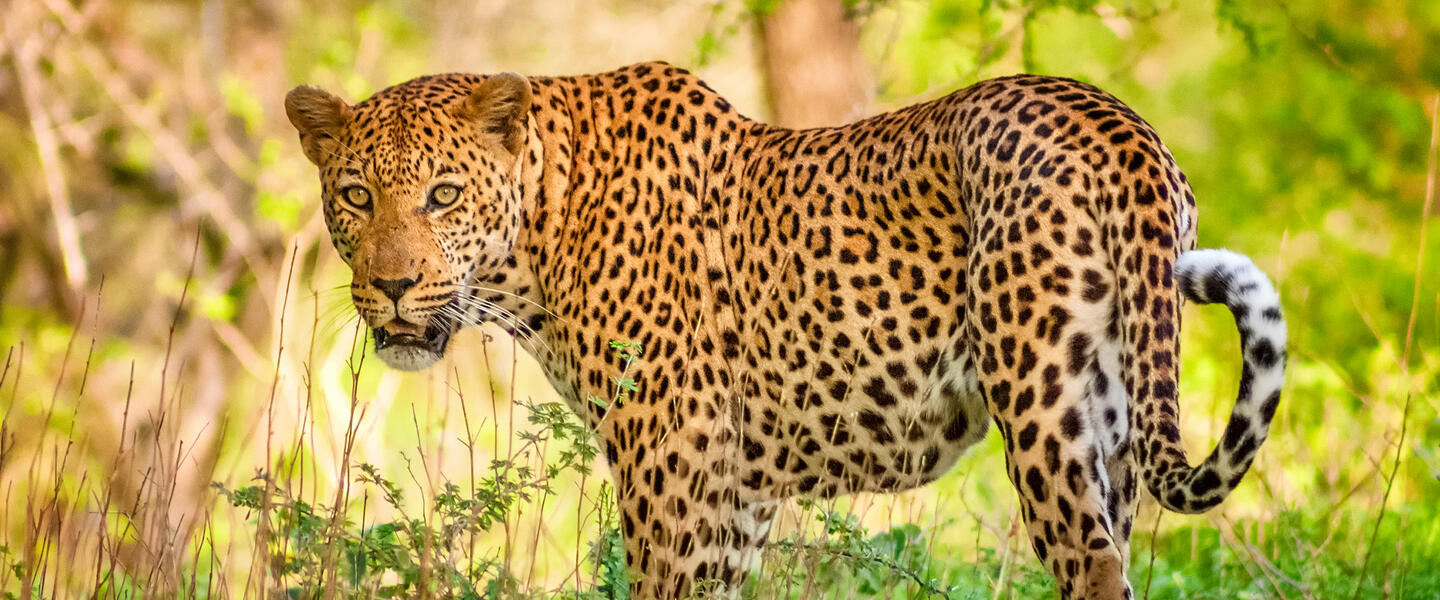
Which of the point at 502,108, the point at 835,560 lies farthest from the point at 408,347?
the point at 835,560

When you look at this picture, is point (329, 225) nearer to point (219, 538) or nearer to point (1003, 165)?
point (1003, 165)

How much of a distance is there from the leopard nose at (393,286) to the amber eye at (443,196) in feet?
1.05

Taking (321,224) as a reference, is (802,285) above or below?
below

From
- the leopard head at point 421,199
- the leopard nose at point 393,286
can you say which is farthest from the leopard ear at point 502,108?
the leopard nose at point 393,286

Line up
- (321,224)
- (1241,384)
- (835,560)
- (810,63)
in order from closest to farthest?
(1241,384)
(835,560)
(810,63)
(321,224)

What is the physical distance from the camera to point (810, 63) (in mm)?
10414

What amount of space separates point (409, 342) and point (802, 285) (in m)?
1.46

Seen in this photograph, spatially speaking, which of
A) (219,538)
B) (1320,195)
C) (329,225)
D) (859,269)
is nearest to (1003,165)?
(859,269)

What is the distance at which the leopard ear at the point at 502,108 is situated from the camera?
5322 millimetres

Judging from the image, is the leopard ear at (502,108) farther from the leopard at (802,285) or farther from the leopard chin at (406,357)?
the leopard chin at (406,357)

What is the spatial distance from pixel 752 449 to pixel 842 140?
116 centimetres

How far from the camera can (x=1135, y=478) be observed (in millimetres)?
4223

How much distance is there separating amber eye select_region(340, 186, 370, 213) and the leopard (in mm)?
13

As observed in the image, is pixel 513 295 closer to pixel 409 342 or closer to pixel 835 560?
pixel 409 342
